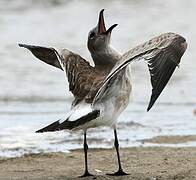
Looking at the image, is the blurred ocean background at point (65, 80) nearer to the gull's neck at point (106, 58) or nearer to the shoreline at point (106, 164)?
the shoreline at point (106, 164)

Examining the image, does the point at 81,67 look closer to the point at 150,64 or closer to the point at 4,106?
the point at 150,64

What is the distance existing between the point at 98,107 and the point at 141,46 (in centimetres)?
68

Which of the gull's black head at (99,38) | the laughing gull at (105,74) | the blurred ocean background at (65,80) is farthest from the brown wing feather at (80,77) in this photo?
the blurred ocean background at (65,80)

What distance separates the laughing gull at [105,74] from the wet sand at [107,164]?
320mm

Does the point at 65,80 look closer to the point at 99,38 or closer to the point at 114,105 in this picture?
the point at 99,38

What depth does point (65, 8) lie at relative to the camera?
2333 centimetres

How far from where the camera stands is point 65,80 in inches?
561

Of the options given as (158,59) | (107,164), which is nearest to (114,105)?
(158,59)

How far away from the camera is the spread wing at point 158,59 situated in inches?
248

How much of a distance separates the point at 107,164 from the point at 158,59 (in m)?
1.97

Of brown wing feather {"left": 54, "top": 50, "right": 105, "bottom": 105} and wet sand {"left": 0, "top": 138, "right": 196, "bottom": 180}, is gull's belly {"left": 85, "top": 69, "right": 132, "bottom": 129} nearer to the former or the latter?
brown wing feather {"left": 54, "top": 50, "right": 105, "bottom": 105}

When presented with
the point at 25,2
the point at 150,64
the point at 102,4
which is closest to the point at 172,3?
the point at 102,4

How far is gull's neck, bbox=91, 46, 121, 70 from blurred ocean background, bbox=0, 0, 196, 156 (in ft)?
6.08

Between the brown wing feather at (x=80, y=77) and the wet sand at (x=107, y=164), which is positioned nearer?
the brown wing feather at (x=80, y=77)
